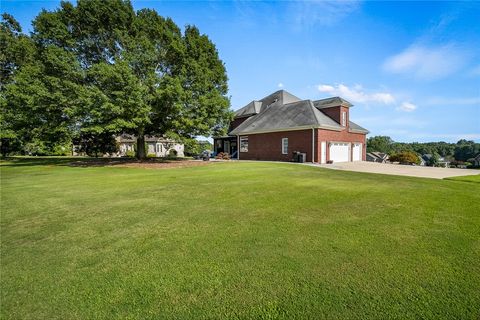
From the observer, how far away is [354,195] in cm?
718

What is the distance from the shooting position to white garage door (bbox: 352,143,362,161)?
2907 cm

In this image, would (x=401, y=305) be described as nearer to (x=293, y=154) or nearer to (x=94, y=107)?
(x=94, y=107)

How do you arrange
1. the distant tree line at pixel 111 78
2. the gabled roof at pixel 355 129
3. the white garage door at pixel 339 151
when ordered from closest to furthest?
the distant tree line at pixel 111 78 < the white garage door at pixel 339 151 < the gabled roof at pixel 355 129

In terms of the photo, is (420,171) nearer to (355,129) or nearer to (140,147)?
(355,129)

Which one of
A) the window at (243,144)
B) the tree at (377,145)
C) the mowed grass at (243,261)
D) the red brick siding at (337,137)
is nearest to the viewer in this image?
the mowed grass at (243,261)

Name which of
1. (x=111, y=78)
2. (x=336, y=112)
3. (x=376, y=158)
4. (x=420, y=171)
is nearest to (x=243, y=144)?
(x=336, y=112)

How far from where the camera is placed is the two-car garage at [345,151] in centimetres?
2567

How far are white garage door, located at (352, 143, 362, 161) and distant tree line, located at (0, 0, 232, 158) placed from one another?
52.6ft

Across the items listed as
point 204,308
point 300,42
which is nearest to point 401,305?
point 204,308

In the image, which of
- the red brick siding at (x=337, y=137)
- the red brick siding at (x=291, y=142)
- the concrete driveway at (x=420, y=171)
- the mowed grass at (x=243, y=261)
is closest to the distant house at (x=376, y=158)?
the red brick siding at (x=337, y=137)

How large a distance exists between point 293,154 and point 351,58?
11.5 meters

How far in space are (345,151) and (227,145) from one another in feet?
51.4

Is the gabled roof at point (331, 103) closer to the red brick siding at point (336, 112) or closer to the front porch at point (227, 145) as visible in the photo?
the red brick siding at point (336, 112)

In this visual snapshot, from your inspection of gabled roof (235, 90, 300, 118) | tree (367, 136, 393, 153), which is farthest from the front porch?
tree (367, 136, 393, 153)
